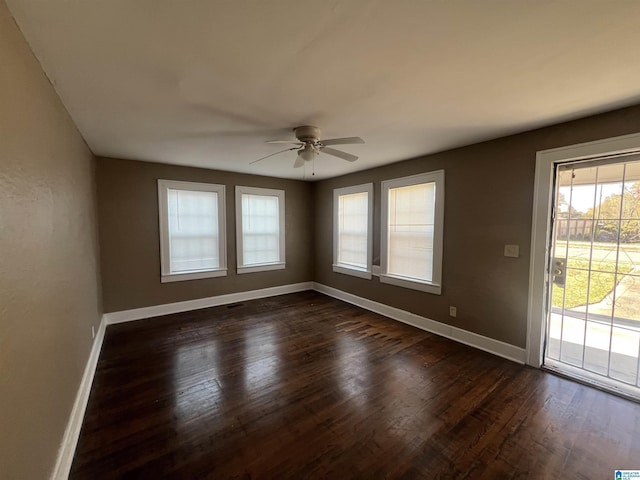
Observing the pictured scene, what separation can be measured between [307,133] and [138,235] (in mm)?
3197

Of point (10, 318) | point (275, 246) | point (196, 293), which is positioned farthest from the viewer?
point (275, 246)

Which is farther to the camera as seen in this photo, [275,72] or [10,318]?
[275,72]

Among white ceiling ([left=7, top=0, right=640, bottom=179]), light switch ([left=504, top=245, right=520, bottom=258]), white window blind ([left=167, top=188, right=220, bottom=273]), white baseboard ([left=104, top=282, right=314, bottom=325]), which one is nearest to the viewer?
white ceiling ([left=7, top=0, right=640, bottom=179])

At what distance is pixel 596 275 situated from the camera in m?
2.48

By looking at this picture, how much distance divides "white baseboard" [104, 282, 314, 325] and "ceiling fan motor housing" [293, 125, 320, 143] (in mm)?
3407

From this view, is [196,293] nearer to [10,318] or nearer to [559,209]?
[10,318]

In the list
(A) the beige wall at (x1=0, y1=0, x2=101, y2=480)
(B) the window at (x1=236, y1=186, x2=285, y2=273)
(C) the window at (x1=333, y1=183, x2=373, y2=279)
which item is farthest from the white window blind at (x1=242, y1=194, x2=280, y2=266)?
(A) the beige wall at (x1=0, y1=0, x2=101, y2=480)

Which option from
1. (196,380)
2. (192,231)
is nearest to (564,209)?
(196,380)

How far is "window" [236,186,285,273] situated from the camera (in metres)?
4.98

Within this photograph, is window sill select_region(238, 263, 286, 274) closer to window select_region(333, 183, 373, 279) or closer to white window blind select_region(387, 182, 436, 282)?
window select_region(333, 183, 373, 279)

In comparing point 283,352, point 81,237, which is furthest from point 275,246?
point 81,237

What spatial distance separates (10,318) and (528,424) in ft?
10.2

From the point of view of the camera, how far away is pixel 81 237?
256cm

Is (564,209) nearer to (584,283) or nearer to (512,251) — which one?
(512,251)
